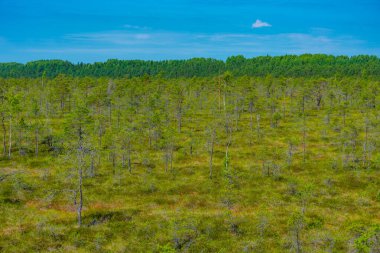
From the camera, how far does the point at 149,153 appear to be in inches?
2660

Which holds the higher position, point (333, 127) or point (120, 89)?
point (120, 89)

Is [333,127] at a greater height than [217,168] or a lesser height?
greater

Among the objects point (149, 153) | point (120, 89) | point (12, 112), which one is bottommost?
point (149, 153)

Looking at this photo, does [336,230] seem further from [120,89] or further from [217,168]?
[120,89]

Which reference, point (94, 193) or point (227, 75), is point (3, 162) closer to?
point (94, 193)

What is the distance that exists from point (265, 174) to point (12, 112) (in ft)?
147

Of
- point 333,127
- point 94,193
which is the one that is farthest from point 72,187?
point 333,127

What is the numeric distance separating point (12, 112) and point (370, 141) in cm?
6907

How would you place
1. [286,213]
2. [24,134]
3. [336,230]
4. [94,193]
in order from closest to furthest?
1. [336,230]
2. [286,213]
3. [94,193]
4. [24,134]

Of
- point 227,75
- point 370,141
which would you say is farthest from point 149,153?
point 370,141

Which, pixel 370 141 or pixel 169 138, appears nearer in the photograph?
pixel 169 138

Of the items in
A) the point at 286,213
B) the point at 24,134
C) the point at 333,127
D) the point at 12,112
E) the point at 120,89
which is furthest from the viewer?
the point at 120,89

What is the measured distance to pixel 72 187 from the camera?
48750 mm

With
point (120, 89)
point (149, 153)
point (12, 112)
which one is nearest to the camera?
point (12, 112)
